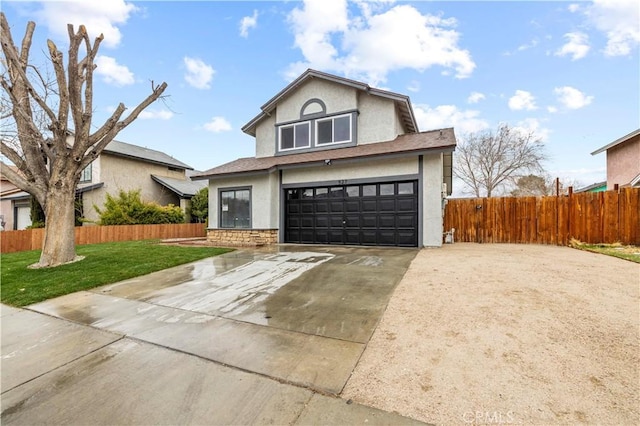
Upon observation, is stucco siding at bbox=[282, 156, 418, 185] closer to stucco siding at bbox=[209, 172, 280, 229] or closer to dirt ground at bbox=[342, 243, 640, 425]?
stucco siding at bbox=[209, 172, 280, 229]

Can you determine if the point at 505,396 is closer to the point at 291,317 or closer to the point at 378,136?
the point at 291,317

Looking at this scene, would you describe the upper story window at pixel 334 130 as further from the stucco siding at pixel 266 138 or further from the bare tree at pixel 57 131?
the bare tree at pixel 57 131

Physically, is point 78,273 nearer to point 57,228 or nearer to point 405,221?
point 57,228

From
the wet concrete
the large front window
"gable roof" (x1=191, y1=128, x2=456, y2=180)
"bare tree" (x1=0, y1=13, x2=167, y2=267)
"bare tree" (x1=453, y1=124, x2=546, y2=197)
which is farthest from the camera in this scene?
"bare tree" (x1=453, y1=124, x2=546, y2=197)

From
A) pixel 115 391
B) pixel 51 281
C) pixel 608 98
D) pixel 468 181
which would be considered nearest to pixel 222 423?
pixel 115 391

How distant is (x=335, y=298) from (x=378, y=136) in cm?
838

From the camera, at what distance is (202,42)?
11461 mm

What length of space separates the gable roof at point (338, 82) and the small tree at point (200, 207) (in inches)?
257

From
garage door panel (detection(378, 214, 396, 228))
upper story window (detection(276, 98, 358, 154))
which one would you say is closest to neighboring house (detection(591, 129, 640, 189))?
garage door panel (detection(378, 214, 396, 228))

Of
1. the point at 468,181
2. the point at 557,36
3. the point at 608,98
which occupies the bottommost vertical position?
the point at 468,181

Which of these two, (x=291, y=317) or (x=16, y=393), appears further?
(x=291, y=317)

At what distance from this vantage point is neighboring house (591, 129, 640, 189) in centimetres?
1496

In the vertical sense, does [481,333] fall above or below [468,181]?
below

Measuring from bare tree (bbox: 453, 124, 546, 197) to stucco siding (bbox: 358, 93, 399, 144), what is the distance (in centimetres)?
1745
